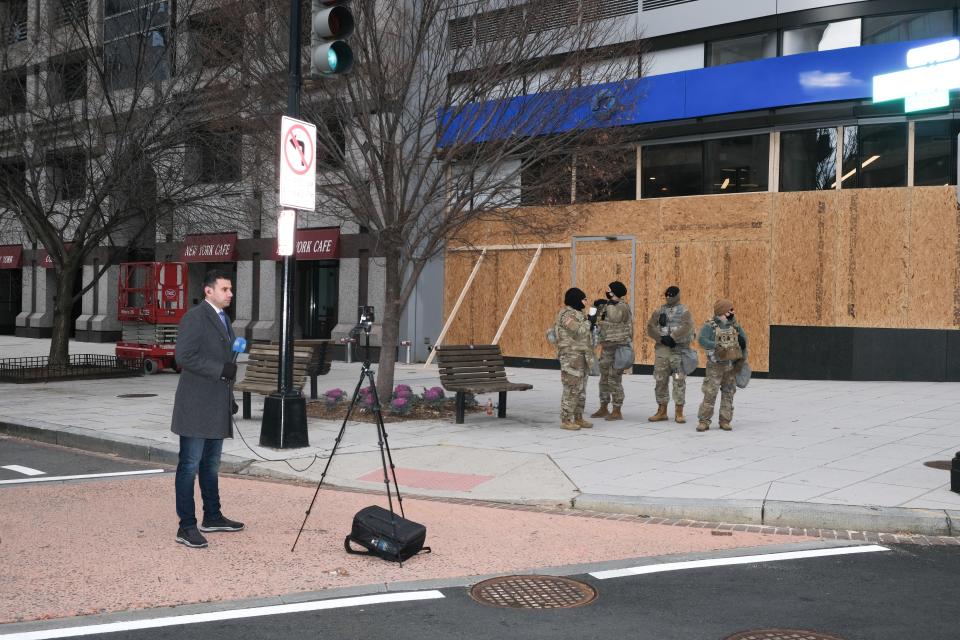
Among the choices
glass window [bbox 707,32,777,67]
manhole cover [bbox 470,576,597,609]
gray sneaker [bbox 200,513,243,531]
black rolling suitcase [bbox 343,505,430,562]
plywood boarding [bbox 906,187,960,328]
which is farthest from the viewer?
glass window [bbox 707,32,777,67]

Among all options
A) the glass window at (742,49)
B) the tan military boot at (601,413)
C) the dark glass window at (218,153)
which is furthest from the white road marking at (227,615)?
the glass window at (742,49)

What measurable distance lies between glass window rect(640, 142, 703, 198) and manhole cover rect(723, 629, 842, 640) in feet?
54.0

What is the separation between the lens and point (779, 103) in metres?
18.5

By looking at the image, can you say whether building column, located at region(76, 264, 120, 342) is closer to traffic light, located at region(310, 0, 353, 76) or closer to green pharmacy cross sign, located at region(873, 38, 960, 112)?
traffic light, located at region(310, 0, 353, 76)

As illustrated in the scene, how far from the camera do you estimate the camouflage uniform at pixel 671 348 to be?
12227 millimetres

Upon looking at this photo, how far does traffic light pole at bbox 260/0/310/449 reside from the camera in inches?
400

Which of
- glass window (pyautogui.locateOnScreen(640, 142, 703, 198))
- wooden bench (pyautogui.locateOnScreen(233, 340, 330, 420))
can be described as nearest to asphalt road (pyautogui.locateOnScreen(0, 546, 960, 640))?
wooden bench (pyautogui.locateOnScreen(233, 340, 330, 420))

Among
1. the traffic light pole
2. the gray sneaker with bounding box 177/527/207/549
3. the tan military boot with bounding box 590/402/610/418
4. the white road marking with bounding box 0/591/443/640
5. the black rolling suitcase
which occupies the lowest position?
the white road marking with bounding box 0/591/443/640

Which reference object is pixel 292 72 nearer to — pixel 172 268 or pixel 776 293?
pixel 776 293

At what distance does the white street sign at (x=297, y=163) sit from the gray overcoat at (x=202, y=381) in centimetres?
342

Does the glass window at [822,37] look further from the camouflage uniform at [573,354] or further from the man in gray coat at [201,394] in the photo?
the man in gray coat at [201,394]

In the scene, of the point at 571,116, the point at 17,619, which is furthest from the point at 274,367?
the point at 17,619

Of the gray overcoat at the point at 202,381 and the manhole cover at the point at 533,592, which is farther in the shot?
the gray overcoat at the point at 202,381

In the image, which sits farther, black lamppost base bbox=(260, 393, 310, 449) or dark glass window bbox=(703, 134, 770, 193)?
dark glass window bbox=(703, 134, 770, 193)
